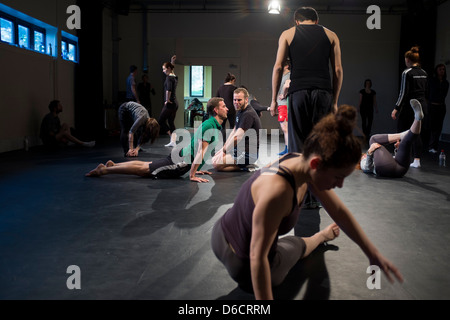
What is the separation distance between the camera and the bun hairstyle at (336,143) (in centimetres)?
134

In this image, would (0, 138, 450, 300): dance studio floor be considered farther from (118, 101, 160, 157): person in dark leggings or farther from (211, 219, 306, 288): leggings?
(118, 101, 160, 157): person in dark leggings

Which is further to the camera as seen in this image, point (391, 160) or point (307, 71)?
point (391, 160)

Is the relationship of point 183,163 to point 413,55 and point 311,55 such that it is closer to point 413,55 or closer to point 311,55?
point 311,55

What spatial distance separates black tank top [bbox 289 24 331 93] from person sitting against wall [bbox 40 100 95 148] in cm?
558

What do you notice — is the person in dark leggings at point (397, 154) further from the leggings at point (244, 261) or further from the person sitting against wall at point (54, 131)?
the person sitting against wall at point (54, 131)

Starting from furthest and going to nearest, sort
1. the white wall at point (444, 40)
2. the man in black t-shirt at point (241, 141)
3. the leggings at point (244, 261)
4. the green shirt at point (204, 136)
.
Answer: the white wall at point (444, 40), the man in black t-shirt at point (241, 141), the green shirt at point (204, 136), the leggings at point (244, 261)

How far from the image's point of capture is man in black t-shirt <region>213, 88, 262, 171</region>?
509 cm

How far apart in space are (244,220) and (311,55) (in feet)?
6.20

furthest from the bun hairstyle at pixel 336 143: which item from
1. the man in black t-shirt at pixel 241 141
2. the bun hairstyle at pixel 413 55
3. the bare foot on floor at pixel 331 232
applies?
the bun hairstyle at pixel 413 55

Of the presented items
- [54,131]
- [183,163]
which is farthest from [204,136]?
[54,131]

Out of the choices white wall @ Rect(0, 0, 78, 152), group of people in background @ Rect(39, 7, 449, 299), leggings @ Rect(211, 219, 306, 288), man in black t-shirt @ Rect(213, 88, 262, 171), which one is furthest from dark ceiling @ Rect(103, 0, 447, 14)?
leggings @ Rect(211, 219, 306, 288)

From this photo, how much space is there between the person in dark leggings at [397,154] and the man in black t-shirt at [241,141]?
139 centimetres

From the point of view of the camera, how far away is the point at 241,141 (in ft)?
17.8

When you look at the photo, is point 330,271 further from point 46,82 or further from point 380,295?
point 46,82
